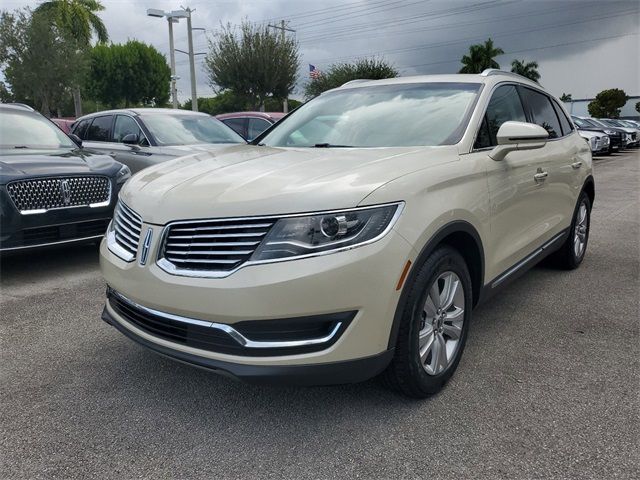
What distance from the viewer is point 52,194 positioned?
196 inches

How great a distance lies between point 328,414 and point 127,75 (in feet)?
172

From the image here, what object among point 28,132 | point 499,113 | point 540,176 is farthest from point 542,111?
point 28,132

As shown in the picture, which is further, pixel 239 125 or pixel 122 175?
pixel 239 125

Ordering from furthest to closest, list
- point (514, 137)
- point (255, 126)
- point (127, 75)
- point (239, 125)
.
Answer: point (127, 75) < point (239, 125) < point (255, 126) < point (514, 137)

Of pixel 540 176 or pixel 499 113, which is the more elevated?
pixel 499 113

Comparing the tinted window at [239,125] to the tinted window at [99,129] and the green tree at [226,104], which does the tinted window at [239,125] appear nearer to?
the tinted window at [99,129]

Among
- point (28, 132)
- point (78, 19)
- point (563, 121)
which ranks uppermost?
point (78, 19)

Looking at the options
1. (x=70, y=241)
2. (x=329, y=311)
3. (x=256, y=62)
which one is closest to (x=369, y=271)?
(x=329, y=311)

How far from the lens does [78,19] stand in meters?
36.3

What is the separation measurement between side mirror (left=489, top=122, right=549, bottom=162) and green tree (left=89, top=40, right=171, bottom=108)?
165ft

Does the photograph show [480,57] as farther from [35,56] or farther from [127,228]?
[127,228]

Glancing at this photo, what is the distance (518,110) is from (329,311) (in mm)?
2608

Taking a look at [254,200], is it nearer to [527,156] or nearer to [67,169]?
[527,156]

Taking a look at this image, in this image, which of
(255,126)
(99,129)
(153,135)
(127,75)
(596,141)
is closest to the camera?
(153,135)
